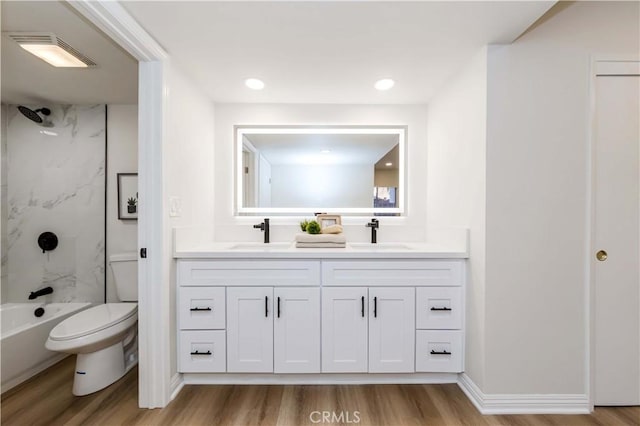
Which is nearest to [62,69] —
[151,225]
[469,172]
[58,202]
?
[58,202]

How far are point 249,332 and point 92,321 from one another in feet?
3.45

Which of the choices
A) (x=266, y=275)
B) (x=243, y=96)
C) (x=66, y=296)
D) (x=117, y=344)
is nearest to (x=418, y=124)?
(x=243, y=96)

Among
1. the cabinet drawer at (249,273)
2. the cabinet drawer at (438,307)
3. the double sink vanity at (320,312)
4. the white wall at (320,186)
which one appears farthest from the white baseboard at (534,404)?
the white wall at (320,186)

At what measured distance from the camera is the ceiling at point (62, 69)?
4.65 feet

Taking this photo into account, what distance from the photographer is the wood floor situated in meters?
1.55

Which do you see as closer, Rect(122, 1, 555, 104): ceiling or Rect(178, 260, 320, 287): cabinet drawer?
Rect(122, 1, 555, 104): ceiling

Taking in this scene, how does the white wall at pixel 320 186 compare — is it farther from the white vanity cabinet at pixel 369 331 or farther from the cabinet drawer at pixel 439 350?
the cabinet drawer at pixel 439 350

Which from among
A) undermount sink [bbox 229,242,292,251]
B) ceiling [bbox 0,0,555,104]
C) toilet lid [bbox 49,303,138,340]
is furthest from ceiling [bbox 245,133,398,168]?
toilet lid [bbox 49,303,138,340]

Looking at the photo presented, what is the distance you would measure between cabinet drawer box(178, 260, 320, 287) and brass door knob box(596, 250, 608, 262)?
5.34 ft

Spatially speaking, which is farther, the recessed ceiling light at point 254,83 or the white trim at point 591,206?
the recessed ceiling light at point 254,83

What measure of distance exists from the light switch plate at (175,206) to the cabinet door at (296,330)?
2.64 ft

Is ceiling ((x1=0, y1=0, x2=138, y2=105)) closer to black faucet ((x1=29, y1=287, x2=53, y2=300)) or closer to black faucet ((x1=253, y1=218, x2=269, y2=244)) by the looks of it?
black faucet ((x1=253, y1=218, x2=269, y2=244))

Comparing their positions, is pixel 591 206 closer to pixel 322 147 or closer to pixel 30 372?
pixel 322 147

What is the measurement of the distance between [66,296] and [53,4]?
92.9 inches
